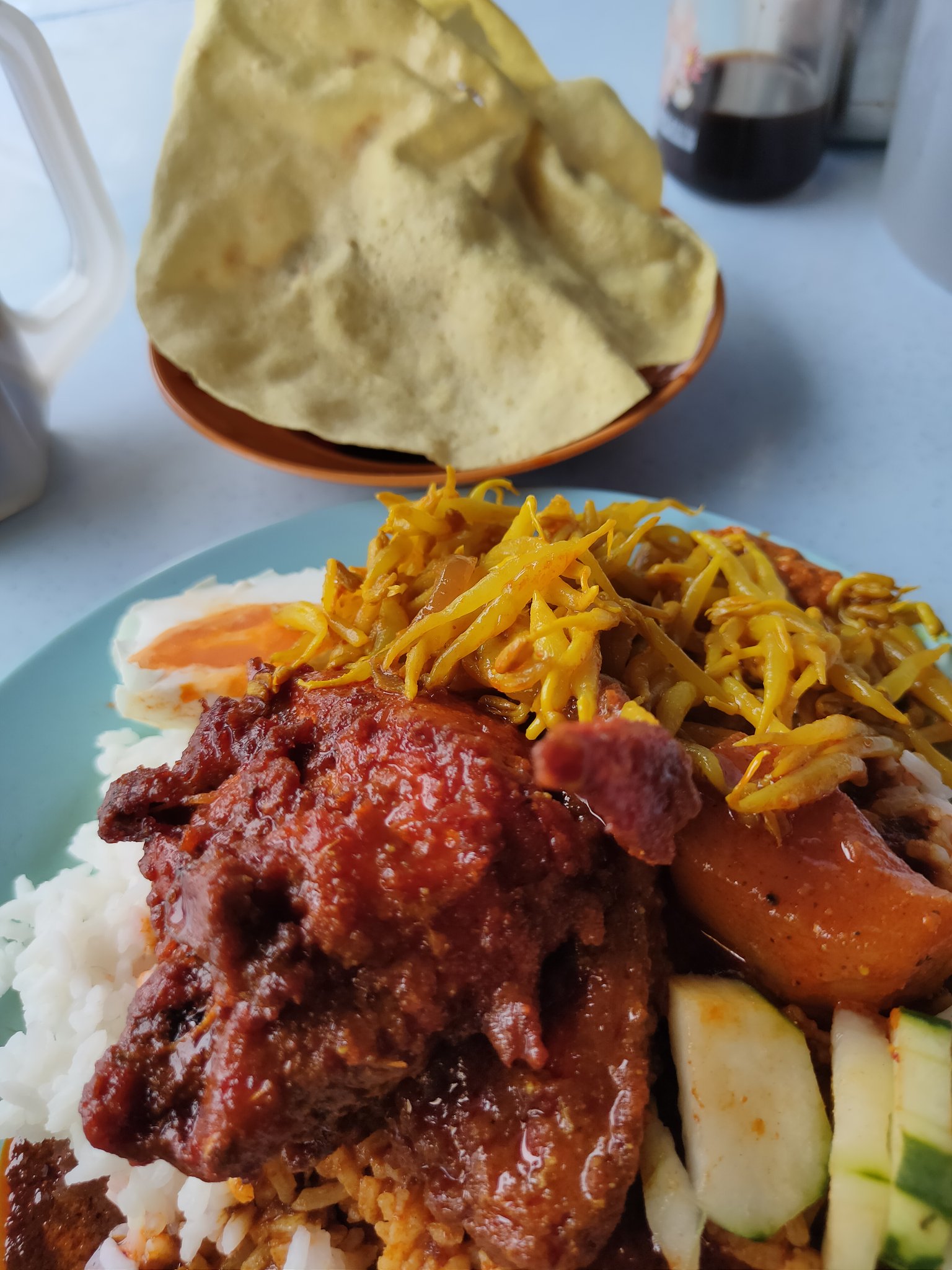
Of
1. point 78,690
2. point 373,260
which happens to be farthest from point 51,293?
point 78,690

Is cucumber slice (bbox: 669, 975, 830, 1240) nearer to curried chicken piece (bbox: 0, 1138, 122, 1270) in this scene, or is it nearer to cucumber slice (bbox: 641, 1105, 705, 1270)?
cucumber slice (bbox: 641, 1105, 705, 1270)

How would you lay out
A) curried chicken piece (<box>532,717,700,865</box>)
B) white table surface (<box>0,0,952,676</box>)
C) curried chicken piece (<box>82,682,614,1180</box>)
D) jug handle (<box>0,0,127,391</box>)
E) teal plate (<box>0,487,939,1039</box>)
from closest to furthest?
curried chicken piece (<box>532,717,700,865</box>) → curried chicken piece (<box>82,682,614,1180</box>) → teal plate (<box>0,487,939,1039</box>) → jug handle (<box>0,0,127,391</box>) → white table surface (<box>0,0,952,676</box>)

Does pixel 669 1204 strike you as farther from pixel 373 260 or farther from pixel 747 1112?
pixel 373 260

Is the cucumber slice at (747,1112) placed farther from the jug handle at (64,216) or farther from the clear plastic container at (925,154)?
the clear plastic container at (925,154)

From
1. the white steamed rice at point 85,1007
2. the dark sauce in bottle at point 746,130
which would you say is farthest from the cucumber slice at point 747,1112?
the dark sauce in bottle at point 746,130

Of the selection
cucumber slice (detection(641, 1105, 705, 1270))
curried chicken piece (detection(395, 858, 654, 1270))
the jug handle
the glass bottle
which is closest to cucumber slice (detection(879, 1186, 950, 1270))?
cucumber slice (detection(641, 1105, 705, 1270))

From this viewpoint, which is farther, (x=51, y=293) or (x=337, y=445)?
(x=51, y=293)
